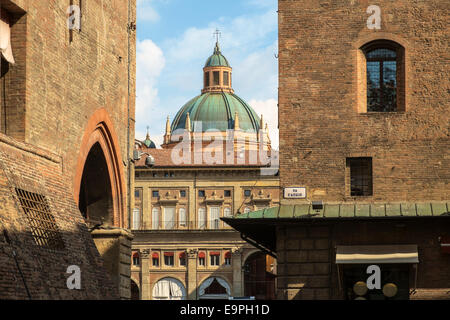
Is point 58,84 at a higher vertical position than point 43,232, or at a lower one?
higher

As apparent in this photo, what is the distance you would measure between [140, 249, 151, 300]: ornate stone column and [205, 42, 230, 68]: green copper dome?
63829 millimetres

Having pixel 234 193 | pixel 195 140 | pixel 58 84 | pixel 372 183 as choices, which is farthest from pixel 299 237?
pixel 195 140

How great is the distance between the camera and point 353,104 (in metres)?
29.6

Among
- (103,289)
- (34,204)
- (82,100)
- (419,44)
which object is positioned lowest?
(103,289)

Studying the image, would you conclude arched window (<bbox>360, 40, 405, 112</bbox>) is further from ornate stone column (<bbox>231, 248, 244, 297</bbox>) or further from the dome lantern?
the dome lantern

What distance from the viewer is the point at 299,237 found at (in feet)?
94.2

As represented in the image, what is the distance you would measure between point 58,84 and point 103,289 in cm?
481

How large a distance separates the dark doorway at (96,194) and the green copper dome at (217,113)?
115678 mm

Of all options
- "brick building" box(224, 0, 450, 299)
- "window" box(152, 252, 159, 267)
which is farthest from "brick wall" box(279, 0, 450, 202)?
"window" box(152, 252, 159, 267)

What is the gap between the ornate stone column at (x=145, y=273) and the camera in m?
97.2

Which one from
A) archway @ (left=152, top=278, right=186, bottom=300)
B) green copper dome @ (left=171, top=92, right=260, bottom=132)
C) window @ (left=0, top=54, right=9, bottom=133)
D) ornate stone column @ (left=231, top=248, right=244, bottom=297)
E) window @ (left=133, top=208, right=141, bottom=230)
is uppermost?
green copper dome @ (left=171, top=92, right=260, bottom=132)

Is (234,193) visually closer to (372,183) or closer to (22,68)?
(372,183)

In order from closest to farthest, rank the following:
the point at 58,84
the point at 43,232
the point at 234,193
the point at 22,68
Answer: the point at 43,232 → the point at 22,68 → the point at 58,84 → the point at 234,193

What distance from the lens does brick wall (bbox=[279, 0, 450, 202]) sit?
2903 centimetres
